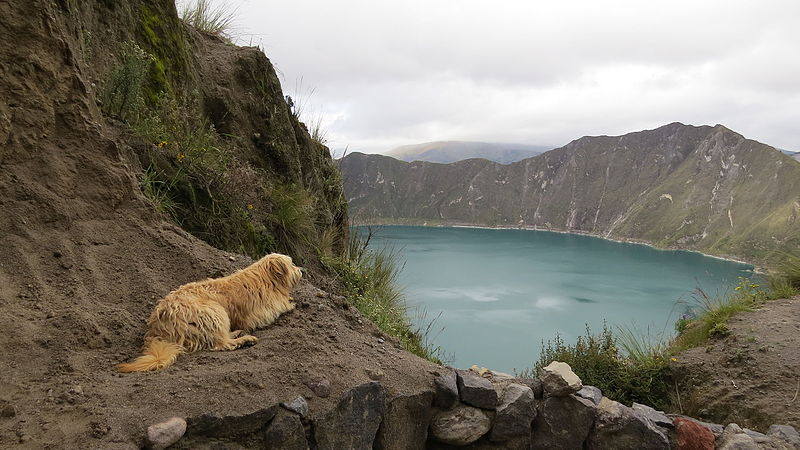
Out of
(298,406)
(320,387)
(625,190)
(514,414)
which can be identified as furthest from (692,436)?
Answer: (625,190)

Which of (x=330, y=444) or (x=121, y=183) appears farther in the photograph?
(x=121, y=183)

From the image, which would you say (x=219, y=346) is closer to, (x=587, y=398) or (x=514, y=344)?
(x=587, y=398)

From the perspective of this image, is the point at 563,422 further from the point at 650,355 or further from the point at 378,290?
the point at 650,355

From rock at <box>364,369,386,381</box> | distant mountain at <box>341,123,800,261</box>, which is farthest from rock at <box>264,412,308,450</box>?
distant mountain at <box>341,123,800,261</box>

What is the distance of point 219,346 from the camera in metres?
2.96

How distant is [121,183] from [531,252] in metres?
72.2

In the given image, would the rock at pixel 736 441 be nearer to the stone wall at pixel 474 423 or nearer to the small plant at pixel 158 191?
the stone wall at pixel 474 423

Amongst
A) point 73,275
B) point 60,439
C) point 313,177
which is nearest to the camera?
point 60,439

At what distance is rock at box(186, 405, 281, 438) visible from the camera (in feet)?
7.57

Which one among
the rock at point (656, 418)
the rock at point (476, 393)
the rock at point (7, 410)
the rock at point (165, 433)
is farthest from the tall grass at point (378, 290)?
the rock at point (7, 410)

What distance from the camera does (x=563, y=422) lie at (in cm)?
387

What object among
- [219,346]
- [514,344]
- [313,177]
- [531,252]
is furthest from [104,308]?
[531,252]

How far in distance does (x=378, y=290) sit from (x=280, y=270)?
3029 millimetres

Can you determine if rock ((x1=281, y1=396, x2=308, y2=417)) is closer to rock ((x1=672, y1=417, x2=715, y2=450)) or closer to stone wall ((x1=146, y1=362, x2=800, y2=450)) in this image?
stone wall ((x1=146, y1=362, x2=800, y2=450))
